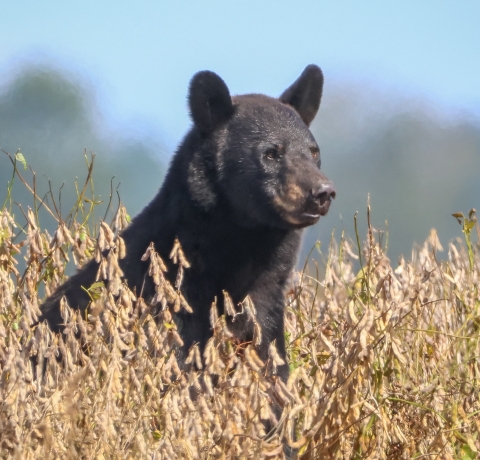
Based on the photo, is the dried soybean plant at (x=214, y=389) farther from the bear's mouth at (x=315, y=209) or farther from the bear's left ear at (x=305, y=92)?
the bear's left ear at (x=305, y=92)

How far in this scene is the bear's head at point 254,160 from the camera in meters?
3.95

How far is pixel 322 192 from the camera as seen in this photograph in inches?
151

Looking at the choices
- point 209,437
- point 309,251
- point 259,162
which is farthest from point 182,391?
point 309,251

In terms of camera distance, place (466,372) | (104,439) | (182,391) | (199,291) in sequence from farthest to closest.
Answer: (199,291)
(466,372)
(182,391)
(104,439)

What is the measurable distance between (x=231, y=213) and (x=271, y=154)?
37 cm

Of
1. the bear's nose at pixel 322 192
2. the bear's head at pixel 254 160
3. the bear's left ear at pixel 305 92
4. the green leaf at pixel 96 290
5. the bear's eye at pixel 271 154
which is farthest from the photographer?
the bear's left ear at pixel 305 92

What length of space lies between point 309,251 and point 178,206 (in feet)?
3.18

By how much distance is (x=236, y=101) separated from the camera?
4512 mm

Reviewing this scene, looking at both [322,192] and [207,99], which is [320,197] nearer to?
[322,192]

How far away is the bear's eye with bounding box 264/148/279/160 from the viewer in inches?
165

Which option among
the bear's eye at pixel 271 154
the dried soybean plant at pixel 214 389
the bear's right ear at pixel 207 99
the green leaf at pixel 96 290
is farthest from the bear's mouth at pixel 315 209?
the green leaf at pixel 96 290

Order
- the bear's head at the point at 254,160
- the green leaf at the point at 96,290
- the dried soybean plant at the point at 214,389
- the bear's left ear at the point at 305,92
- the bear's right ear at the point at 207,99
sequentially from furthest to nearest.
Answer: the bear's left ear at the point at 305,92
the bear's right ear at the point at 207,99
the bear's head at the point at 254,160
the green leaf at the point at 96,290
the dried soybean plant at the point at 214,389

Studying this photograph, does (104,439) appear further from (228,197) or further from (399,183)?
(399,183)

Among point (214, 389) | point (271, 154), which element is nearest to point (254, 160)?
point (271, 154)
